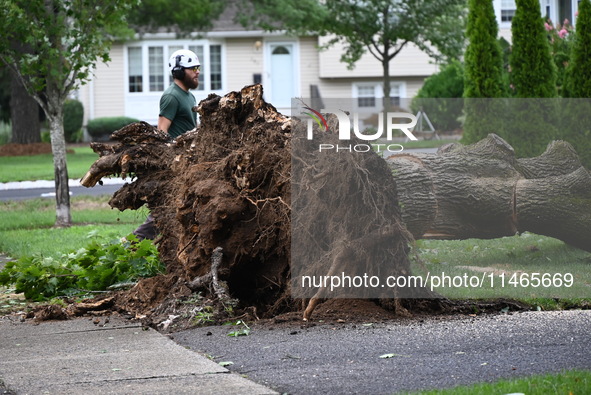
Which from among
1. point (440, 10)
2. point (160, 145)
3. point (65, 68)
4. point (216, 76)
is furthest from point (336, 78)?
point (160, 145)

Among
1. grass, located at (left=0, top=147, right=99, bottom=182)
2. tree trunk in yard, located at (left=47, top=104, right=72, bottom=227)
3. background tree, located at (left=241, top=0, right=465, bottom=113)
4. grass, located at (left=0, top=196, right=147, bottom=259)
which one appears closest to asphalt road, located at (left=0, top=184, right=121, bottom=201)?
grass, located at (left=0, top=196, right=147, bottom=259)

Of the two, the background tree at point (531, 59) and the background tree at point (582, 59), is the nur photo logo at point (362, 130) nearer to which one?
the background tree at point (582, 59)

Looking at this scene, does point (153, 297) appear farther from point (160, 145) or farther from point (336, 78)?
point (336, 78)

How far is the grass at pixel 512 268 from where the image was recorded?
7047 mm

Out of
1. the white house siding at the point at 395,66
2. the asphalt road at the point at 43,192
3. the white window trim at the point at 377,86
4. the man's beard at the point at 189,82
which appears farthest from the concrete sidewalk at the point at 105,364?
the white window trim at the point at 377,86

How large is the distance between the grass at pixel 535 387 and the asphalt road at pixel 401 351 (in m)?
0.16

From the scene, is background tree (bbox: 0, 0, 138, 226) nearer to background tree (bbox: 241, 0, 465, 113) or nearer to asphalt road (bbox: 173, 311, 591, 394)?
asphalt road (bbox: 173, 311, 591, 394)

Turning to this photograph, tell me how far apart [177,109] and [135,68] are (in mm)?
30689

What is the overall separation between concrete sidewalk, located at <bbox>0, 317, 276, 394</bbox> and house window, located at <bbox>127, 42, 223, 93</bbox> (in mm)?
32560

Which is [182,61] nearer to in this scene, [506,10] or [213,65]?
[506,10]

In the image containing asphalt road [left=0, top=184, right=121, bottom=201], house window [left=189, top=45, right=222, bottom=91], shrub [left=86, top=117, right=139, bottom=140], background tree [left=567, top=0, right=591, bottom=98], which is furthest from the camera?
house window [left=189, top=45, right=222, bottom=91]

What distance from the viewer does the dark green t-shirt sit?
9.16m

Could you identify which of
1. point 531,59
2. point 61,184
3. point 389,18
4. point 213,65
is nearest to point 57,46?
point 61,184

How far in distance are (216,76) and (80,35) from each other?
2568 centimetres
